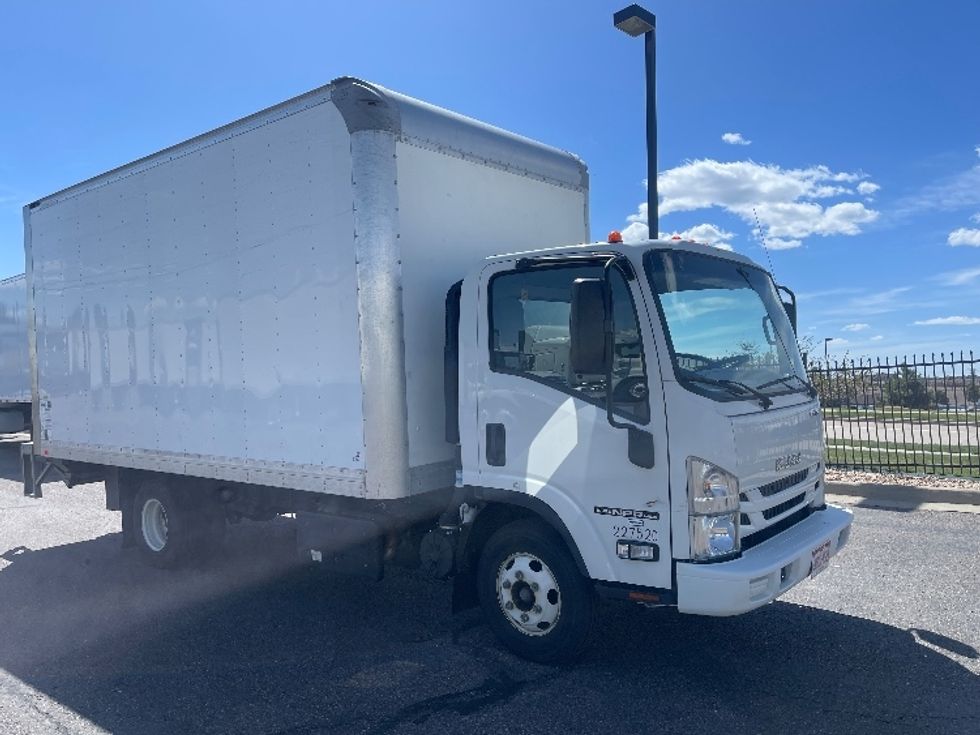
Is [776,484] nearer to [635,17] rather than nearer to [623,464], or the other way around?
[623,464]

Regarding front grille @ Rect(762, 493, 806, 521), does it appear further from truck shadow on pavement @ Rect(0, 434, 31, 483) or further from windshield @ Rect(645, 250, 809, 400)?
truck shadow on pavement @ Rect(0, 434, 31, 483)

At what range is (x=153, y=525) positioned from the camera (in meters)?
7.20

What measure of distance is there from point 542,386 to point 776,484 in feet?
4.56

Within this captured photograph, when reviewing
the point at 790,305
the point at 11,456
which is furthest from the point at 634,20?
the point at 11,456

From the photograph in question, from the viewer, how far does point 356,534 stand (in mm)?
5152

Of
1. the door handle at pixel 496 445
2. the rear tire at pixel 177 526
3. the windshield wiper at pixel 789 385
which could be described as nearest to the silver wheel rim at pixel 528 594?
the door handle at pixel 496 445

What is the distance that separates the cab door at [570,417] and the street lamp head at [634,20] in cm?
579

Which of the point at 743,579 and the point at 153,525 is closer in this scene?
the point at 743,579

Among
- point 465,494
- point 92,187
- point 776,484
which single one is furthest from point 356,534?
point 92,187

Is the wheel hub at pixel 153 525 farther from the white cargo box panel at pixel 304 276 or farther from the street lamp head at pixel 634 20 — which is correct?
the street lamp head at pixel 634 20

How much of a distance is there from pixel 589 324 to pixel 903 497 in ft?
23.3

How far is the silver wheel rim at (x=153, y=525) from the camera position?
7133 mm

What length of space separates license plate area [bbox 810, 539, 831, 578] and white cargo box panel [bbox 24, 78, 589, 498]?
222cm

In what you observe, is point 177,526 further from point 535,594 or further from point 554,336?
point 554,336
